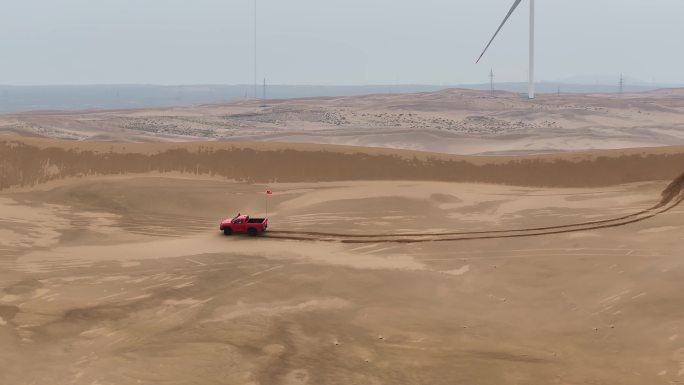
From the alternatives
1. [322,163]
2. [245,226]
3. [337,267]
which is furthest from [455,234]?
[322,163]

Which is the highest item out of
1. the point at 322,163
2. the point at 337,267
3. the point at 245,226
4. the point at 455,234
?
the point at 322,163

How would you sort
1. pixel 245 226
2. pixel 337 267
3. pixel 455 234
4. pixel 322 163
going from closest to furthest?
1. pixel 337 267
2. pixel 455 234
3. pixel 245 226
4. pixel 322 163

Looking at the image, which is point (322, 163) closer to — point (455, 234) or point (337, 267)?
point (455, 234)

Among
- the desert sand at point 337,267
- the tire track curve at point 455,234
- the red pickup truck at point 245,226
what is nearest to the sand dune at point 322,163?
the desert sand at point 337,267

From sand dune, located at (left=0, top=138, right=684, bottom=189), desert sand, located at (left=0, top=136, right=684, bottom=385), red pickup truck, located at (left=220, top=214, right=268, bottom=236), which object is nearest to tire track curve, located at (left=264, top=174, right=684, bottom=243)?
desert sand, located at (left=0, top=136, right=684, bottom=385)

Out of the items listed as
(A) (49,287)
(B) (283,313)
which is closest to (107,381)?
(B) (283,313)

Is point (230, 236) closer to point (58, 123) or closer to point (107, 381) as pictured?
point (107, 381)
